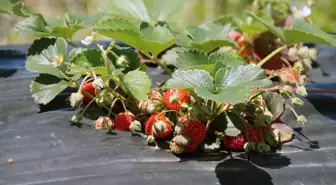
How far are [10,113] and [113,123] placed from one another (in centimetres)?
26

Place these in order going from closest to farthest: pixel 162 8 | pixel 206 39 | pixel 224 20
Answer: pixel 206 39, pixel 162 8, pixel 224 20

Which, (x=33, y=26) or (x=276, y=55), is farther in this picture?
(x=276, y=55)

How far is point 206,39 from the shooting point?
116 centimetres

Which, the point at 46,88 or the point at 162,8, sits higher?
the point at 162,8

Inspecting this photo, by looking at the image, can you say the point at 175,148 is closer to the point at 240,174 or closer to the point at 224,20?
the point at 240,174

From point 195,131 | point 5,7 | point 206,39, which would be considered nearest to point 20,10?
point 5,7

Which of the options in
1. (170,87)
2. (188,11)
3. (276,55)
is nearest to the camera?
(170,87)

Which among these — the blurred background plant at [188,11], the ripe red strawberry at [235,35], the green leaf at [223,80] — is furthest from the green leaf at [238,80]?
the blurred background plant at [188,11]

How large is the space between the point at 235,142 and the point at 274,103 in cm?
12

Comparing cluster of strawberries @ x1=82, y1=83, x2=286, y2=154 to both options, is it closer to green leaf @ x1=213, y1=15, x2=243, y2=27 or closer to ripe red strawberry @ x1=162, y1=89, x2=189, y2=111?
ripe red strawberry @ x1=162, y1=89, x2=189, y2=111

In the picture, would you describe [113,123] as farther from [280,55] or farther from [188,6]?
[188,6]

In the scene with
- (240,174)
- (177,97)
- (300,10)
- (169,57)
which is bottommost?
(240,174)

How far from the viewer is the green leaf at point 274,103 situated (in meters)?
1.00

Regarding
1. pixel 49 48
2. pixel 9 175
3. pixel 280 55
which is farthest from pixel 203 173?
pixel 280 55
